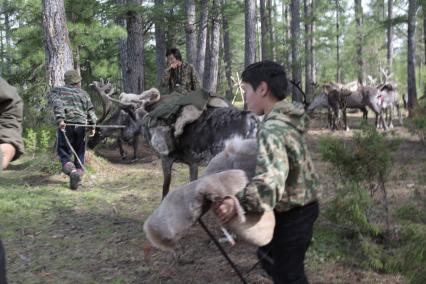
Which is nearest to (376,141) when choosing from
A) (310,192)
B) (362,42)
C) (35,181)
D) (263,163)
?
(310,192)

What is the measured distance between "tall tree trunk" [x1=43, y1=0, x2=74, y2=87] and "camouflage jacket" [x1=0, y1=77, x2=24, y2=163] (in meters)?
8.75

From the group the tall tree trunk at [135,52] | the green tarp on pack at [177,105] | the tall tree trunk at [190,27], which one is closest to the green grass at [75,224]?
the green tarp on pack at [177,105]

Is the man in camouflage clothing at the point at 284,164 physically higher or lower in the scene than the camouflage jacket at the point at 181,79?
lower

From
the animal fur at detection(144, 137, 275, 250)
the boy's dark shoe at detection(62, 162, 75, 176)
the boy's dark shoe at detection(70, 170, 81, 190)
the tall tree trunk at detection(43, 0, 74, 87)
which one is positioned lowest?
the boy's dark shoe at detection(70, 170, 81, 190)

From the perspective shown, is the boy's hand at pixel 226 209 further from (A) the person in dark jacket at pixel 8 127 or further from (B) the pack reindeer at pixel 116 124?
(B) the pack reindeer at pixel 116 124

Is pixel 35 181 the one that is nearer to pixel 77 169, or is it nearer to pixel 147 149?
pixel 77 169

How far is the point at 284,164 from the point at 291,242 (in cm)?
65

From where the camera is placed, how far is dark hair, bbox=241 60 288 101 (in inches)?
118

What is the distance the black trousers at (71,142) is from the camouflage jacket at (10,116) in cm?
661

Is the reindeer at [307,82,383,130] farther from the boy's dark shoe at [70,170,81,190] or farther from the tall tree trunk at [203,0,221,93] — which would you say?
the boy's dark shoe at [70,170,81,190]

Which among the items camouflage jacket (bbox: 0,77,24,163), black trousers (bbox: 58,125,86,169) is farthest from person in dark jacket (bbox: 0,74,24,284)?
black trousers (bbox: 58,125,86,169)

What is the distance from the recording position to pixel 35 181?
9.88 metres

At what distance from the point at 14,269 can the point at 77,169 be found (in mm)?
4203

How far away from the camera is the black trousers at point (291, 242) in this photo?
120 inches
